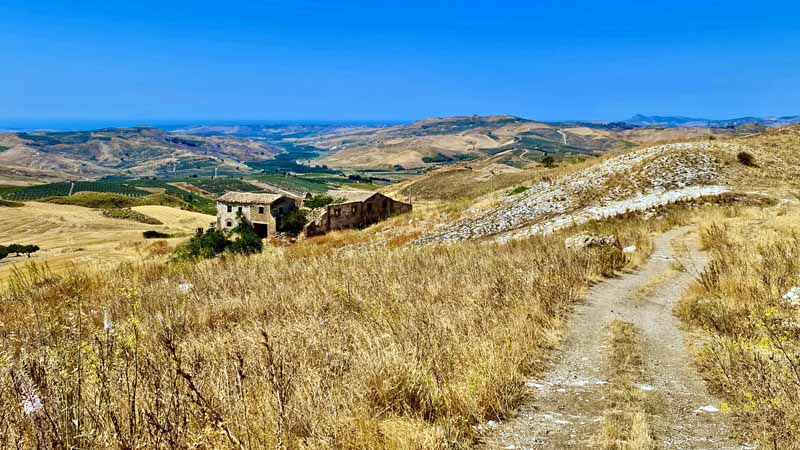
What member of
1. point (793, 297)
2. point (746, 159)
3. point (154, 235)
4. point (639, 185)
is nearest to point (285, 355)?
point (793, 297)

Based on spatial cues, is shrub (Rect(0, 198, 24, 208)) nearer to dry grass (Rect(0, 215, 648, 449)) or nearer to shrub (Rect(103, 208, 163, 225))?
shrub (Rect(103, 208, 163, 225))

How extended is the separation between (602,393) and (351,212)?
4709 centimetres

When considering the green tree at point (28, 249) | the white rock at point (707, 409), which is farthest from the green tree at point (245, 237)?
the white rock at point (707, 409)

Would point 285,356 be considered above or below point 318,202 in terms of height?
above

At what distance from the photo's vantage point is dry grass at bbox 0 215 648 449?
3088 millimetres

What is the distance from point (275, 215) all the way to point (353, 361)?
5285cm

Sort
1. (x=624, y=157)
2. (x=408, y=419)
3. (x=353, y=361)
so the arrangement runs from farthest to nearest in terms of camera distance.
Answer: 1. (x=624, y=157)
2. (x=353, y=361)
3. (x=408, y=419)

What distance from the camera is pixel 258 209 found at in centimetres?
5622

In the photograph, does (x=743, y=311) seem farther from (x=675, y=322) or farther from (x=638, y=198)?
(x=638, y=198)

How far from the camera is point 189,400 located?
3498mm

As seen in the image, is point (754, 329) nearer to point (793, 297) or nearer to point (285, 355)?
point (793, 297)

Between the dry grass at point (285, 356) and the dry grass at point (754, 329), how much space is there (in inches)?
65.9

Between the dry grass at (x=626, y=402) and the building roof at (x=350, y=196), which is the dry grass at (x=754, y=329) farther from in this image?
the building roof at (x=350, y=196)

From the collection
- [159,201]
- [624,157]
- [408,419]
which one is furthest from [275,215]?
[159,201]
